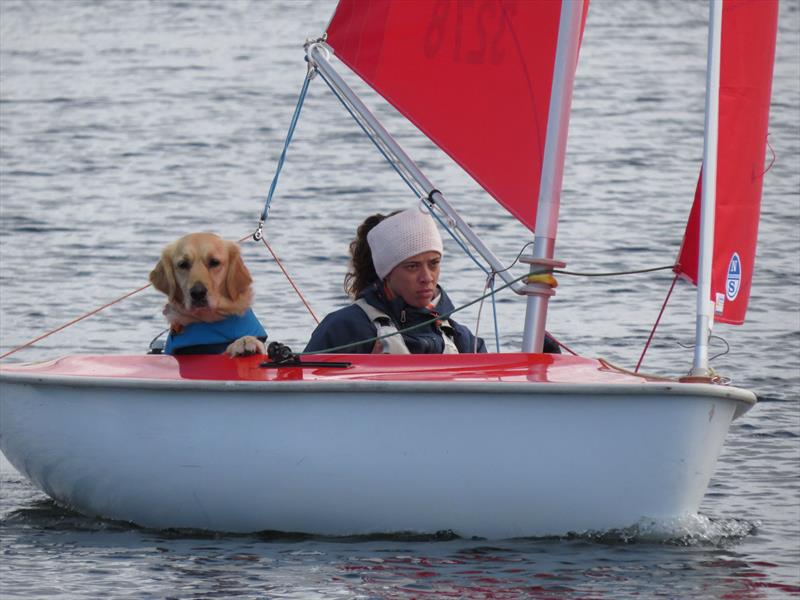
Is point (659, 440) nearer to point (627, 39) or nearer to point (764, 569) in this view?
point (764, 569)

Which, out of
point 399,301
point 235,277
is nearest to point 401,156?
point 399,301

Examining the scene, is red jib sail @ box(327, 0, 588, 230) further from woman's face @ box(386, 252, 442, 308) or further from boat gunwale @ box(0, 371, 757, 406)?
boat gunwale @ box(0, 371, 757, 406)

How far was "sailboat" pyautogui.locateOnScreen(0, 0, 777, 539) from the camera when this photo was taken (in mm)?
5949

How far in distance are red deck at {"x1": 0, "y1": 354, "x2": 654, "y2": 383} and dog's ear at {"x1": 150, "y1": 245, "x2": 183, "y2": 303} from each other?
0.25 meters

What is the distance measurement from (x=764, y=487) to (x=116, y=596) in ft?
10.5

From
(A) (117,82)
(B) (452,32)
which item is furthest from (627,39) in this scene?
(B) (452,32)

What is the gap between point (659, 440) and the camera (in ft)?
19.5

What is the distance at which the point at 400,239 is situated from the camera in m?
6.62

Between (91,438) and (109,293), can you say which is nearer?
(91,438)

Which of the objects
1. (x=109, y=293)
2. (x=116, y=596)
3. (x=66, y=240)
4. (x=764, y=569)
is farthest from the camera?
(x=66, y=240)

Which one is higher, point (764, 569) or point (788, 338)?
point (788, 338)

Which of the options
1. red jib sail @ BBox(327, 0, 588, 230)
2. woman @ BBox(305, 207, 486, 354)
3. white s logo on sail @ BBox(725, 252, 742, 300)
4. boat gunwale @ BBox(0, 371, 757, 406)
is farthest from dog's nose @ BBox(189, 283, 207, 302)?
white s logo on sail @ BBox(725, 252, 742, 300)

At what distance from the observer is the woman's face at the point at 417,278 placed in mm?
6641

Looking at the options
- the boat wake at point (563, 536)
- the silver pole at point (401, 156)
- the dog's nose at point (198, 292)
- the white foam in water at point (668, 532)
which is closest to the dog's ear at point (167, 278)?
the dog's nose at point (198, 292)
